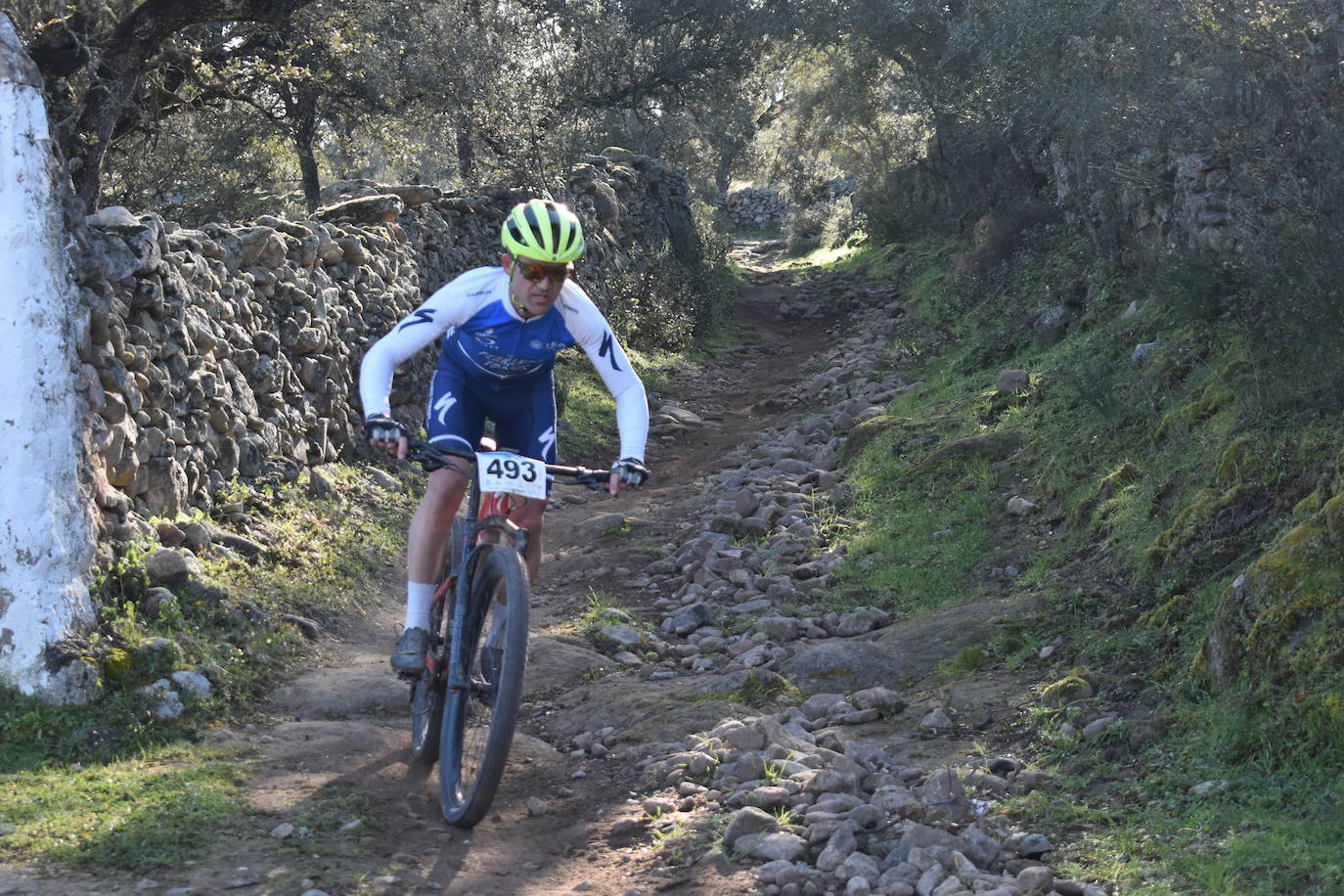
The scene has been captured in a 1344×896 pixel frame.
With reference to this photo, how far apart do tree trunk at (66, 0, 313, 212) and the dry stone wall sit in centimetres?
178

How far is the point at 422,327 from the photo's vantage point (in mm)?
4574

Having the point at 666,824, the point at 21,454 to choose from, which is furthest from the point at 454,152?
the point at 666,824

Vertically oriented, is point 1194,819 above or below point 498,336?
below

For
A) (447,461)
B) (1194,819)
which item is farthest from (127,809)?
(1194,819)

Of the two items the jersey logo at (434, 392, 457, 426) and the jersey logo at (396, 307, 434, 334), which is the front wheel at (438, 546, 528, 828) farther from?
the jersey logo at (396, 307, 434, 334)

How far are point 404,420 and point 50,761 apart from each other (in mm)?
5939

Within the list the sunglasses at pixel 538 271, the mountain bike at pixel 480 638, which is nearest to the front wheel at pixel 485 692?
the mountain bike at pixel 480 638

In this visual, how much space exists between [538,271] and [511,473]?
82cm

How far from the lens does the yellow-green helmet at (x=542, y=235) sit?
14.5 feet

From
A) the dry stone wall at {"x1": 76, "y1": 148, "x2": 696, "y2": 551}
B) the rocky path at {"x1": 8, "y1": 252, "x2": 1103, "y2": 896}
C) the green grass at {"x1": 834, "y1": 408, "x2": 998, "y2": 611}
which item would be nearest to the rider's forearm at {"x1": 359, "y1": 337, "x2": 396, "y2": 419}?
the rocky path at {"x1": 8, "y1": 252, "x2": 1103, "y2": 896}

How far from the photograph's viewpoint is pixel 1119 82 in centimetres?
959

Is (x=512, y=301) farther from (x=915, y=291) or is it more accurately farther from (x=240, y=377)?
(x=915, y=291)

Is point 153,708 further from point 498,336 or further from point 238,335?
point 238,335

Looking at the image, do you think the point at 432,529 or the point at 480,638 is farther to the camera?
the point at 432,529
